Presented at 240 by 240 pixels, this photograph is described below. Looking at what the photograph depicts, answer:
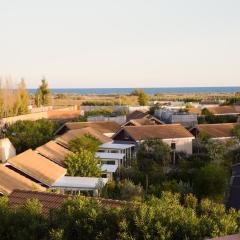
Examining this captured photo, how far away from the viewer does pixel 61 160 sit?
29188 millimetres

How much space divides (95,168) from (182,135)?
52.1 ft

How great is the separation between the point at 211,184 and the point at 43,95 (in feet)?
182

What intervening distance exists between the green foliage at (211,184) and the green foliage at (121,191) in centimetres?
414

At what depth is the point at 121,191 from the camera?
22656 millimetres

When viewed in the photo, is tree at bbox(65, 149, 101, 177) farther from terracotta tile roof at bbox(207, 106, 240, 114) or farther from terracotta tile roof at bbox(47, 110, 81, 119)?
terracotta tile roof at bbox(47, 110, 81, 119)

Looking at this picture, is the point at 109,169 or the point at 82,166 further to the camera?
the point at 109,169

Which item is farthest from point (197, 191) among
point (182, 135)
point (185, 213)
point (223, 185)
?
point (182, 135)

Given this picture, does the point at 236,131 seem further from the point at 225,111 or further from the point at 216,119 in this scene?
the point at 225,111

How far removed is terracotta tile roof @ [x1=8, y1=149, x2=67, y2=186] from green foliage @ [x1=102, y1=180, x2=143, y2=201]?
273 cm

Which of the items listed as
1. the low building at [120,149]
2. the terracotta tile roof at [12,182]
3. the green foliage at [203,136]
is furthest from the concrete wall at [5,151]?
the green foliage at [203,136]

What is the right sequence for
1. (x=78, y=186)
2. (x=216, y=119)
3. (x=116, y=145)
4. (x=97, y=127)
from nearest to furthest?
(x=78, y=186), (x=116, y=145), (x=97, y=127), (x=216, y=119)

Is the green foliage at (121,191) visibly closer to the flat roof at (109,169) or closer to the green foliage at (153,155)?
the flat roof at (109,169)

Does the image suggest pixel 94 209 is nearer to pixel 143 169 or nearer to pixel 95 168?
pixel 95 168

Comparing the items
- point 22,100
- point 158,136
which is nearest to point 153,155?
point 158,136
